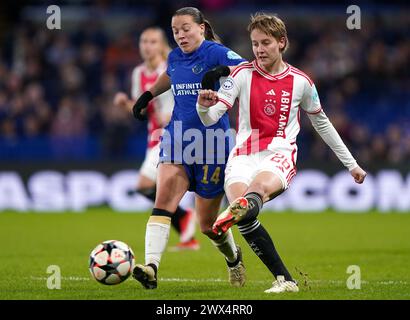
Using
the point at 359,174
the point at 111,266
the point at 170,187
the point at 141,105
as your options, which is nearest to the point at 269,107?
the point at 359,174

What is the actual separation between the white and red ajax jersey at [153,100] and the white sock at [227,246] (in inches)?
148

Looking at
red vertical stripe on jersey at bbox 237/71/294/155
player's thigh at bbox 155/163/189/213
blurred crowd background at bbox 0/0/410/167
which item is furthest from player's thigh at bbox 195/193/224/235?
blurred crowd background at bbox 0/0/410/167

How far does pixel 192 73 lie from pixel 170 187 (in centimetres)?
96

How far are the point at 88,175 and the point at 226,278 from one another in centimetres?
934

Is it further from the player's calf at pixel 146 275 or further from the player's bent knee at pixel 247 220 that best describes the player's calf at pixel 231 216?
the player's calf at pixel 146 275

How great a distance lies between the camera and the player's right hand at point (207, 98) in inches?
268

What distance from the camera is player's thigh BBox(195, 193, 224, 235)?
7.76 metres

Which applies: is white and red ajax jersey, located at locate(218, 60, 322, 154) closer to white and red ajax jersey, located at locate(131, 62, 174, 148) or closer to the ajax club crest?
the ajax club crest

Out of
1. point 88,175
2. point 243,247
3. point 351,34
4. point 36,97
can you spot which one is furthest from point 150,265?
point 351,34

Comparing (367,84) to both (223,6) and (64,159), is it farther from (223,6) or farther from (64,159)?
(64,159)

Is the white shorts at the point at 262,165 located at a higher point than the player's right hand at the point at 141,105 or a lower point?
lower

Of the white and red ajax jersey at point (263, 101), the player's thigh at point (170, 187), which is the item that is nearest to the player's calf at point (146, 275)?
the player's thigh at point (170, 187)

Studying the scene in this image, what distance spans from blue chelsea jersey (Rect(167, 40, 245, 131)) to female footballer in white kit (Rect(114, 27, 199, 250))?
3.58 metres

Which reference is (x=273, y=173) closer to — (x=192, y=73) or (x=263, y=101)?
(x=263, y=101)
